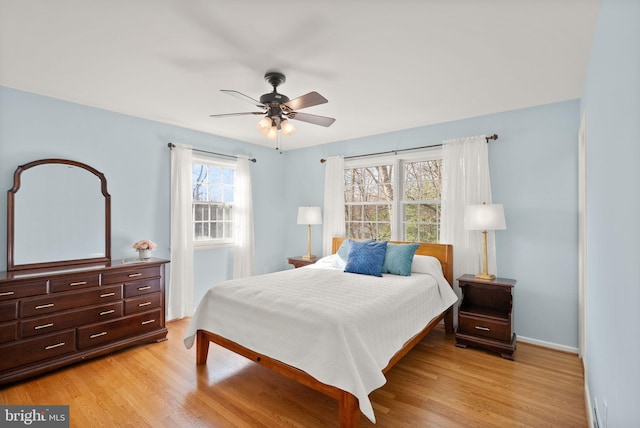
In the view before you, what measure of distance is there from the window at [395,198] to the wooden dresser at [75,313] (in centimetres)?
279

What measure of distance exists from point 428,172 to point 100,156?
13.1ft

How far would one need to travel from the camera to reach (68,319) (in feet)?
9.23

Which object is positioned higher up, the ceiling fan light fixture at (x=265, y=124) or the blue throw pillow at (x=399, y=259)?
the ceiling fan light fixture at (x=265, y=124)

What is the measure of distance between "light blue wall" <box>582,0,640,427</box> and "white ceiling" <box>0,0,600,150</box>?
2.26 feet

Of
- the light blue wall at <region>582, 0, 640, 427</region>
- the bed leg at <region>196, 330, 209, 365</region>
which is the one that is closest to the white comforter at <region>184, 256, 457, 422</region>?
the bed leg at <region>196, 330, 209, 365</region>

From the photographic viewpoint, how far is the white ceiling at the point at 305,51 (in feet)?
5.94

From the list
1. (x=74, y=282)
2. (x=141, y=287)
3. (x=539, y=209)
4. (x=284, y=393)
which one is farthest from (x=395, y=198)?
(x=74, y=282)

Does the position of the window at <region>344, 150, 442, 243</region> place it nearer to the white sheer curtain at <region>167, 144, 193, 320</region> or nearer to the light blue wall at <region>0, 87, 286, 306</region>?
the light blue wall at <region>0, 87, 286, 306</region>

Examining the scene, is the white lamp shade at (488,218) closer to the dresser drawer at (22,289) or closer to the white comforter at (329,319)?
the white comforter at (329,319)

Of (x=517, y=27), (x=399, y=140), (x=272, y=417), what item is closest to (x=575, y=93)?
(x=517, y=27)

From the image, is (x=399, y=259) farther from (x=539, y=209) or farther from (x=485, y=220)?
(x=539, y=209)

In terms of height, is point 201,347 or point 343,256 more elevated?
point 343,256

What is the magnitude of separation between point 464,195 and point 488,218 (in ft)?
1.92

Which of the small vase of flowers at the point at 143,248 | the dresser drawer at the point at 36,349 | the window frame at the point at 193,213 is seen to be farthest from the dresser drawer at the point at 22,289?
the window frame at the point at 193,213
